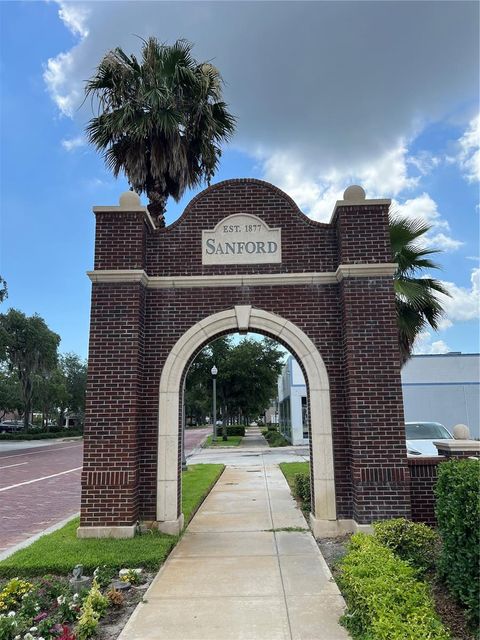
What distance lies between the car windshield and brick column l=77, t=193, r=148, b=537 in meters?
8.16

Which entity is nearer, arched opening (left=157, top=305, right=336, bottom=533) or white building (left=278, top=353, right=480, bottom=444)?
arched opening (left=157, top=305, right=336, bottom=533)

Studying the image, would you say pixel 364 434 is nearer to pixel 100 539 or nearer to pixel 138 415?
pixel 138 415

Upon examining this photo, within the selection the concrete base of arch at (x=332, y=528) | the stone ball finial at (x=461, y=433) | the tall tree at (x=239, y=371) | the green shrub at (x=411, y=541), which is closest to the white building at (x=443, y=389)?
the tall tree at (x=239, y=371)

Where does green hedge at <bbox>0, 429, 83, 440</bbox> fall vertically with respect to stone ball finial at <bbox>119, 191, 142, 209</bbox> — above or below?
below

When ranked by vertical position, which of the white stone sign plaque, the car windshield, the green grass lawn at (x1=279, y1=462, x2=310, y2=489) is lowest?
the green grass lawn at (x1=279, y1=462, x2=310, y2=489)

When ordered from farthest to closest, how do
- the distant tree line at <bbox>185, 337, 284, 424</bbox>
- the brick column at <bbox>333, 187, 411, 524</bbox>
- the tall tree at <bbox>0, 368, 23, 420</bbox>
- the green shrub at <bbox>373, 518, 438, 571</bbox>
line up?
the tall tree at <bbox>0, 368, 23, 420</bbox> < the distant tree line at <bbox>185, 337, 284, 424</bbox> < the brick column at <bbox>333, 187, 411, 524</bbox> < the green shrub at <bbox>373, 518, 438, 571</bbox>

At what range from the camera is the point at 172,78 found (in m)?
11.6

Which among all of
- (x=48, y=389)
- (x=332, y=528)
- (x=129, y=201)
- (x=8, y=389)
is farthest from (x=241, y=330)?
(x=8, y=389)

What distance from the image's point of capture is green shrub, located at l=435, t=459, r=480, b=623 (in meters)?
3.99

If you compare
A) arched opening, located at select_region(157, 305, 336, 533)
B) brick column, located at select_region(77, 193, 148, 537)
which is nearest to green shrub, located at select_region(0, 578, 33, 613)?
brick column, located at select_region(77, 193, 148, 537)

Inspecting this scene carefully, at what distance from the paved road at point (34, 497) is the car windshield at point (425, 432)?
8.50 metres

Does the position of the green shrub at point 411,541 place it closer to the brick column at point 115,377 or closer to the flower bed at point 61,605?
the flower bed at point 61,605

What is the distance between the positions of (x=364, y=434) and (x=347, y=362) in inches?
43.1

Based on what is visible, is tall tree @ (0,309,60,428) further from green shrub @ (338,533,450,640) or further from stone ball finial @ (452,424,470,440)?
green shrub @ (338,533,450,640)
